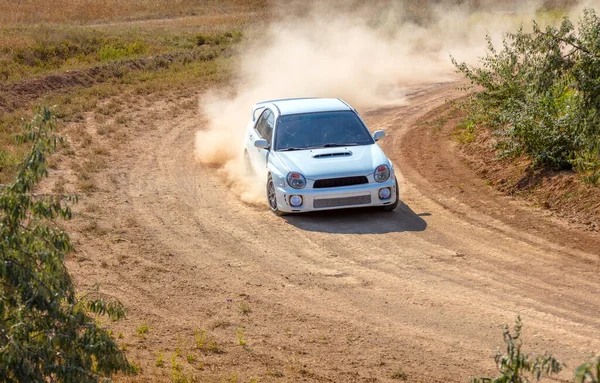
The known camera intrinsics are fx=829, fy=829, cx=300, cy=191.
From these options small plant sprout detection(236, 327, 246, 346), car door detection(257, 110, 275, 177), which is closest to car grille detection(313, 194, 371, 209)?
car door detection(257, 110, 275, 177)

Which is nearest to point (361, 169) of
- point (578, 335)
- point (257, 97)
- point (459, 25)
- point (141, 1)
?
point (578, 335)

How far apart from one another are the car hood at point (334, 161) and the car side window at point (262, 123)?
121 cm

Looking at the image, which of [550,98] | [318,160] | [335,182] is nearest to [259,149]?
[318,160]

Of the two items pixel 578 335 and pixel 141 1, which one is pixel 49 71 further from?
pixel 141 1

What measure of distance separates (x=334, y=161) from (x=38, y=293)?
823 centimetres

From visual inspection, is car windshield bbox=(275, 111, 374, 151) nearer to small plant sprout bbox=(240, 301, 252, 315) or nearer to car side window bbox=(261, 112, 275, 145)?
car side window bbox=(261, 112, 275, 145)

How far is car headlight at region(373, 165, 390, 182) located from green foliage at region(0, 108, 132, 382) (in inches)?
305

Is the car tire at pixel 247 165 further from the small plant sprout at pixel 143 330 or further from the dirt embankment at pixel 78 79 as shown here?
the dirt embankment at pixel 78 79

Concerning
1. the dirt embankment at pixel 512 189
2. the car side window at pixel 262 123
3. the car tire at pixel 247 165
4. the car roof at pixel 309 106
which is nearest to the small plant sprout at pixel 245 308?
the dirt embankment at pixel 512 189

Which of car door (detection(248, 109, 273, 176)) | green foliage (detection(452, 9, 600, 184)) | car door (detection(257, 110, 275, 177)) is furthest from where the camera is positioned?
car door (detection(248, 109, 273, 176))

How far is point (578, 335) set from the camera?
27.8 ft

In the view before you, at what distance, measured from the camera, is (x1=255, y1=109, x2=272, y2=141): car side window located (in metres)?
14.7

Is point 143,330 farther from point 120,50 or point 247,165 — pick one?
point 120,50

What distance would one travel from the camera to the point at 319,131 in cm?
1394
